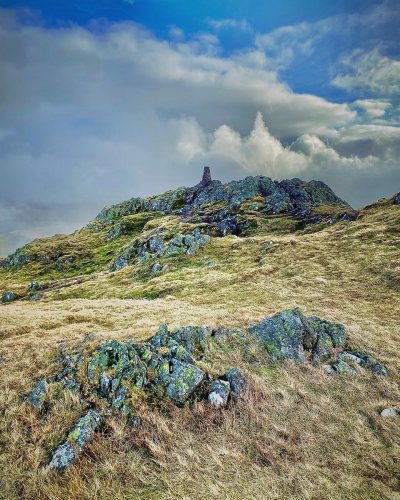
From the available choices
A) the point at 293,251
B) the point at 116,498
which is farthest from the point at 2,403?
the point at 293,251

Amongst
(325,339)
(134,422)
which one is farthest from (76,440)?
(325,339)

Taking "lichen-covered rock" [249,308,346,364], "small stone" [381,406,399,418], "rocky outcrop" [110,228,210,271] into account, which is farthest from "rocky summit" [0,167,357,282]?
"small stone" [381,406,399,418]

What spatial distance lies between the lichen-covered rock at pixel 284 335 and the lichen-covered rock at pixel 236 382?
11.7ft

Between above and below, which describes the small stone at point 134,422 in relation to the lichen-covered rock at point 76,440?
below

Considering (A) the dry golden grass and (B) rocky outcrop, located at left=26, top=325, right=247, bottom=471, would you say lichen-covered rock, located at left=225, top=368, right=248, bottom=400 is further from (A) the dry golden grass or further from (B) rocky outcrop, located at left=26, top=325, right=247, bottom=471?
(A) the dry golden grass

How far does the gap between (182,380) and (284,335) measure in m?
7.59

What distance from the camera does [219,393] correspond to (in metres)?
11.9

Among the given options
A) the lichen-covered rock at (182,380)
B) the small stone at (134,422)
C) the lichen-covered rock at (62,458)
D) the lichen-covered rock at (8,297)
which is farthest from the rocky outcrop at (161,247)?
the lichen-covered rock at (62,458)

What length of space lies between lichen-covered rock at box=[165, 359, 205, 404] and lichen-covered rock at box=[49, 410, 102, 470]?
117 inches

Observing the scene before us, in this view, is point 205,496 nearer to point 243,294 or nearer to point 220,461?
point 220,461

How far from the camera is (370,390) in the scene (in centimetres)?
1337

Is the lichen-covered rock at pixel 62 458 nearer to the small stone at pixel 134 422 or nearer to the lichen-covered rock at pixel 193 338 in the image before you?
the small stone at pixel 134 422

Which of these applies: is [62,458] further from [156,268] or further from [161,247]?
[161,247]

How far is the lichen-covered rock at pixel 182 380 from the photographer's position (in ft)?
38.6
